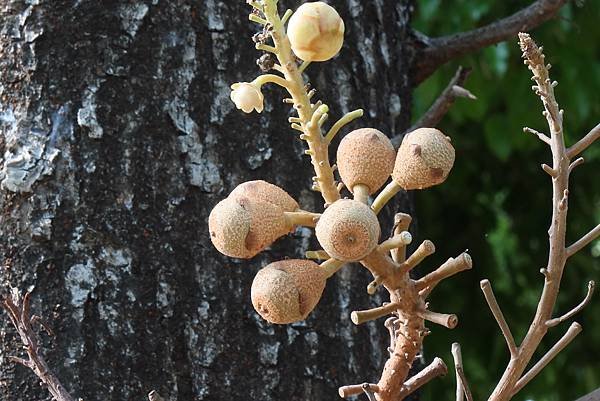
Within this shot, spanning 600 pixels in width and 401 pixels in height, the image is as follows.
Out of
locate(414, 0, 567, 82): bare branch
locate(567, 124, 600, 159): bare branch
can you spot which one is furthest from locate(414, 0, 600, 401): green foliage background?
locate(567, 124, 600, 159): bare branch

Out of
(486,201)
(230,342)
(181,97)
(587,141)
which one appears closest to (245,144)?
(181,97)

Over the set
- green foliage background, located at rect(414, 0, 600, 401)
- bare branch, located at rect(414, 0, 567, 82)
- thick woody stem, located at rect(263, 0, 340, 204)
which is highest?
bare branch, located at rect(414, 0, 567, 82)

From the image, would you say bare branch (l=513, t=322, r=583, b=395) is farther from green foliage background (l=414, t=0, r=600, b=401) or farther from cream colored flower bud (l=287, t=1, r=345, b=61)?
green foliage background (l=414, t=0, r=600, b=401)

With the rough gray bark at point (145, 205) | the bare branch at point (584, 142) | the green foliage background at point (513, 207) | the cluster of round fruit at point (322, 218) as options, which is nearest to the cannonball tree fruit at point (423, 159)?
the cluster of round fruit at point (322, 218)

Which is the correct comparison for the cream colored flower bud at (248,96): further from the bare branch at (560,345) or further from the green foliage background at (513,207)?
the green foliage background at (513,207)

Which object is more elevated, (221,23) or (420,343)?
(221,23)

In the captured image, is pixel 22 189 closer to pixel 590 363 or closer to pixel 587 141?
pixel 587 141
